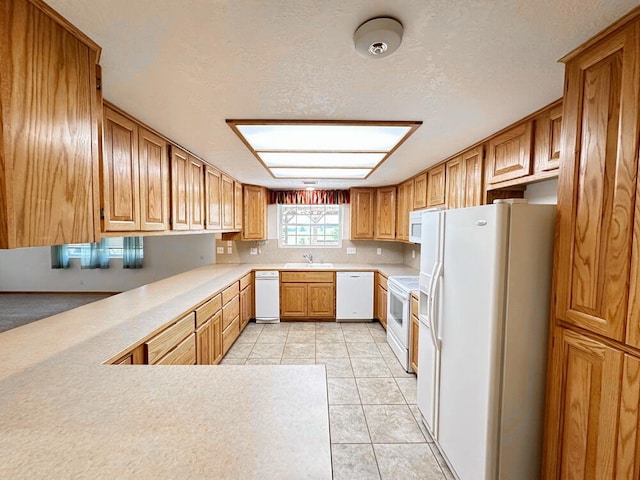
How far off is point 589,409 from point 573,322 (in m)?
0.33

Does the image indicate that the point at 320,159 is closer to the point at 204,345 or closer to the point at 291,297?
the point at 204,345

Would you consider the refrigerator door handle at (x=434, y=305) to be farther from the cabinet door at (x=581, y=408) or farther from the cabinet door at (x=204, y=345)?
the cabinet door at (x=204, y=345)

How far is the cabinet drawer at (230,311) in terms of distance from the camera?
3.10 metres

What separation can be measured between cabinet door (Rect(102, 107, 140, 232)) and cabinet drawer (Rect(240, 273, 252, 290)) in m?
2.15

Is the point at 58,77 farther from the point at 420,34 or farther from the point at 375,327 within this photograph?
the point at 375,327

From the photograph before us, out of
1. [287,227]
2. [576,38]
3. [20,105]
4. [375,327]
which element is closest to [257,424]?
[20,105]

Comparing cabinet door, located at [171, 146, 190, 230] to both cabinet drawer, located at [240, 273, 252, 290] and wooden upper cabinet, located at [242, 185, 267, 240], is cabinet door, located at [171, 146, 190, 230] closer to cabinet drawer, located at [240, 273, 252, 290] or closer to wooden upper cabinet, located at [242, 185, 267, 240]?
cabinet drawer, located at [240, 273, 252, 290]

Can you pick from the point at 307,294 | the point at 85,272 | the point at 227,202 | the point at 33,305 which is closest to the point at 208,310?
the point at 227,202

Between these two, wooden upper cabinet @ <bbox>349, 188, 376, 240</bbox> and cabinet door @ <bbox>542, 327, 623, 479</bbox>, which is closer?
cabinet door @ <bbox>542, 327, 623, 479</bbox>

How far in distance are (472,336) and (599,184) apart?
2.94 feet

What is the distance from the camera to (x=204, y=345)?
2510 mm

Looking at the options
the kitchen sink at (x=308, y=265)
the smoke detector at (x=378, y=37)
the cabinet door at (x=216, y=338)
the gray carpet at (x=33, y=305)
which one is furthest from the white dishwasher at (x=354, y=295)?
the gray carpet at (x=33, y=305)

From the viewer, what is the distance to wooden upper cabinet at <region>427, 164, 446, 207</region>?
279 centimetres

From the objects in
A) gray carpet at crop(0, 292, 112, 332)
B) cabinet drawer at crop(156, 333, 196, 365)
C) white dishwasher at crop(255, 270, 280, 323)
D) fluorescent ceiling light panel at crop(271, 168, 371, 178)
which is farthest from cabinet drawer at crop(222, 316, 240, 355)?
gray carpet at crop(0, 292, 112, 332)
